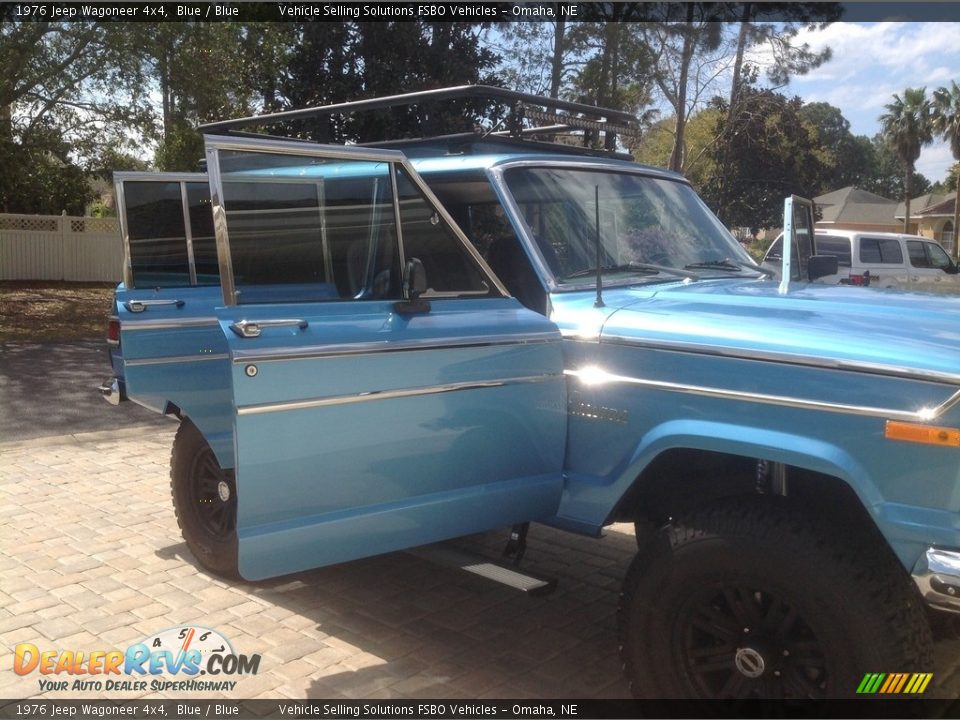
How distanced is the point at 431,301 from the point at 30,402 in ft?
24.6

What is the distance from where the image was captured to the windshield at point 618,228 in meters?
4.04

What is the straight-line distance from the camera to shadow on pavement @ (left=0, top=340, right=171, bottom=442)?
8477mm

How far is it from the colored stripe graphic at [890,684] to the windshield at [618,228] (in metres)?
1.87

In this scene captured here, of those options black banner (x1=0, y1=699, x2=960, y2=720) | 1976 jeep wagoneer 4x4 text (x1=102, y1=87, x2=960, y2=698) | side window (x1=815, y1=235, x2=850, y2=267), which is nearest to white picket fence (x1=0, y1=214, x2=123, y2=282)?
side window (x1=815, y1=235, x2=850, y2=267)

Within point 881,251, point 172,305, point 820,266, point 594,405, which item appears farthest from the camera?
point 881,251

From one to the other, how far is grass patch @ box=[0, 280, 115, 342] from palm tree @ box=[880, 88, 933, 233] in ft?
143

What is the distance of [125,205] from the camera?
491 cm

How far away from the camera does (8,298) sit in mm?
19016

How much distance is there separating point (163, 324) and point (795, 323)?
3.09m

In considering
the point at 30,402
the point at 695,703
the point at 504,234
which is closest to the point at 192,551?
the point at 504,234

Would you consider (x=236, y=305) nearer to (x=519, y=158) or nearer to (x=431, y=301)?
(x=431, y=301)

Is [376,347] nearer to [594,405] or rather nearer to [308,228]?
[308,228]

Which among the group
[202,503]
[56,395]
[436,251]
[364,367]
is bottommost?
[56,395]

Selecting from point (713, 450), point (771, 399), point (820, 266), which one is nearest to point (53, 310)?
point (820, 266)
